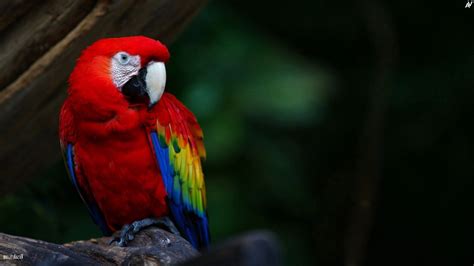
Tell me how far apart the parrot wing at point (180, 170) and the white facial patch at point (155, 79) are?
3.2 inches

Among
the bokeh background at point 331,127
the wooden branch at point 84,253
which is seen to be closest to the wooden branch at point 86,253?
the wooden branch at point 84,253

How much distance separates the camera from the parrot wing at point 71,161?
1.99 metres

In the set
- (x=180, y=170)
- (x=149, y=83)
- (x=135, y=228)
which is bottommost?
(x=135, y=228)

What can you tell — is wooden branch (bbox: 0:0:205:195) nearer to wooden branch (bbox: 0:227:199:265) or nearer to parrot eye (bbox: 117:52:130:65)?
parrot eye (bbox: 117:52:130:65)

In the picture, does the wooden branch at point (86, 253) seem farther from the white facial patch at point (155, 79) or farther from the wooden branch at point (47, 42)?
the wooden branch at point (47, 42)

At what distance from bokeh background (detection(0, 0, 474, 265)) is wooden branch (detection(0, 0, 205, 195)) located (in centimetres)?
62

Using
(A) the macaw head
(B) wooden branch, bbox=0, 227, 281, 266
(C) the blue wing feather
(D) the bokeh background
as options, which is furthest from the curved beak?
(D) the bokeh background

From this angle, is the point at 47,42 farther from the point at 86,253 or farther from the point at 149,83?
the point at 86,253

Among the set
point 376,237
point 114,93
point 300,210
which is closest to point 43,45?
point 114,93

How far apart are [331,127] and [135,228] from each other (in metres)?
1.76

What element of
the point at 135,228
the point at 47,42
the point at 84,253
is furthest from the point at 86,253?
the point at 47,42

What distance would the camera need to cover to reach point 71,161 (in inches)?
80.5

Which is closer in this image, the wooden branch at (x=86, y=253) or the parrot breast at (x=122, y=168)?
the wooden branch at (x=86, y=253)

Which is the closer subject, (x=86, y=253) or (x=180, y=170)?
(x=86, y=253)
